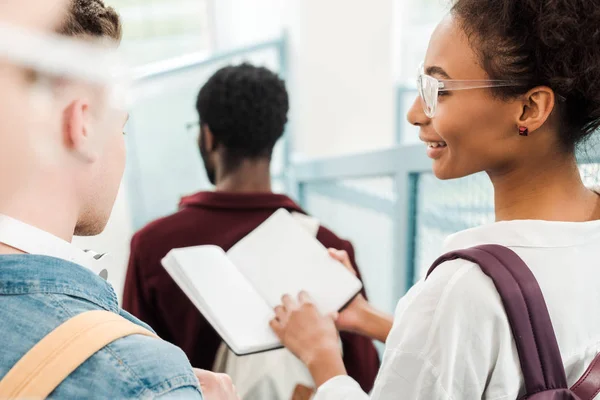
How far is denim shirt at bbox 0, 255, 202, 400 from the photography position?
1.52 ft

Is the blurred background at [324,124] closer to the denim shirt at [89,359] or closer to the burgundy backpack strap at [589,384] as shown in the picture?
the burgundy backpack strap at [589,384]

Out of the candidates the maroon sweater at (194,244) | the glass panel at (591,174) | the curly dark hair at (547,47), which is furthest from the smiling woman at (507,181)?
the maroon sweater at (194,244)

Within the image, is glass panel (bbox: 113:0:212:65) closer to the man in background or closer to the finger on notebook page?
the man in background

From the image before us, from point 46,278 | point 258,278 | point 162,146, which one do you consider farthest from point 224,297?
point 162,146

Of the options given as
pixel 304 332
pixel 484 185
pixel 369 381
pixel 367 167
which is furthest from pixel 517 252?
pixel 367 167

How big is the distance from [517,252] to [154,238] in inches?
30.5

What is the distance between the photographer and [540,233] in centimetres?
69

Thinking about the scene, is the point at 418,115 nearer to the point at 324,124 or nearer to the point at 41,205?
the point at 41,205

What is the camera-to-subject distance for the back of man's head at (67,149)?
19.4 inches

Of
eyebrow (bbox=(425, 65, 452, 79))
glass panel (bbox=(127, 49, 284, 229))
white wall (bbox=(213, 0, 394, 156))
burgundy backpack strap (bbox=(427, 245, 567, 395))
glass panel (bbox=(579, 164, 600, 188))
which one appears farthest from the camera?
white wall (bbox=(213, 0, 394, 156))

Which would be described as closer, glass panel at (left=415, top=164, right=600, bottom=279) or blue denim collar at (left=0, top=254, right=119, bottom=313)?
blue denim collar at (left=0, top=254, right=119, bottom=313)

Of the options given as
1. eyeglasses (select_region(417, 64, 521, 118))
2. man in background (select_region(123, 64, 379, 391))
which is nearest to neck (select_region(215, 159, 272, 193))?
man in background (select_region(123, 64, 379, 391))

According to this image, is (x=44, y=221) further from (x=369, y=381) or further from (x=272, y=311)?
(x=369, y=381)

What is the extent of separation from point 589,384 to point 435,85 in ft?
1.27
